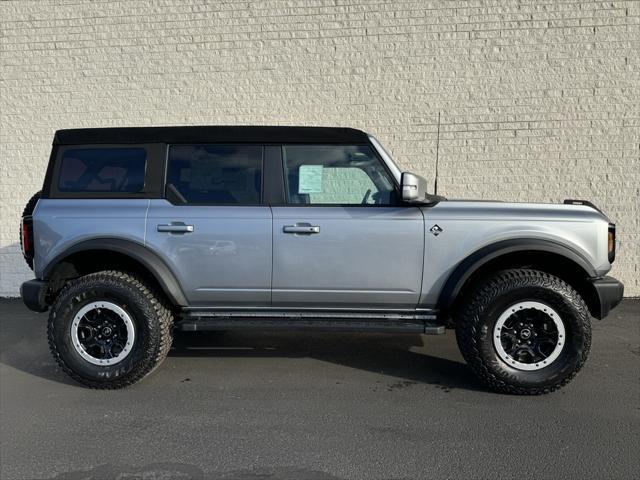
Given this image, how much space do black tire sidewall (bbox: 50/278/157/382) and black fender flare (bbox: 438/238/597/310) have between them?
7.92 feet

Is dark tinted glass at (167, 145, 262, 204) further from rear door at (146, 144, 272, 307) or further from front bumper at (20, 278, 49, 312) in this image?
front bumper at (20, 278, 49, 312)

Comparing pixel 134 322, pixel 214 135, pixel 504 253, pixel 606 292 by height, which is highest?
pixel 214 135

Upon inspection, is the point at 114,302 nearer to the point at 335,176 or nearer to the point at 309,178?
the point at 309,178

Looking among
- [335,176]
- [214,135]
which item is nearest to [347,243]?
[335,176]

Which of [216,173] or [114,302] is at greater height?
[216,173]

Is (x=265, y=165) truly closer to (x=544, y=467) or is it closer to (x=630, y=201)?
(x=544, y=467)

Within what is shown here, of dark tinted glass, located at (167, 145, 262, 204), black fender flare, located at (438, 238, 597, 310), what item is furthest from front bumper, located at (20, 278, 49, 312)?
black fender flare, located at (438, 238, 597, 310)

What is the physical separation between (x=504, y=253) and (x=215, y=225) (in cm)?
225

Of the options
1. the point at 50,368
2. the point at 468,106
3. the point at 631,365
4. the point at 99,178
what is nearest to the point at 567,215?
the point at 631,365

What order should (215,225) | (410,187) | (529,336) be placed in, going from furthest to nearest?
1. (215,225)
2. (529,336)
3. (410,187)

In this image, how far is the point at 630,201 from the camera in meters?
6.28

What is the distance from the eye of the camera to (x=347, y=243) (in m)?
3.54

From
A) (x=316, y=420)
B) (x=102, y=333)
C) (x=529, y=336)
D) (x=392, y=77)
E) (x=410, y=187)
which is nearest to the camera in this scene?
(x=316, y=420)

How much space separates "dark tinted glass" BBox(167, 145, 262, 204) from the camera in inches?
146
